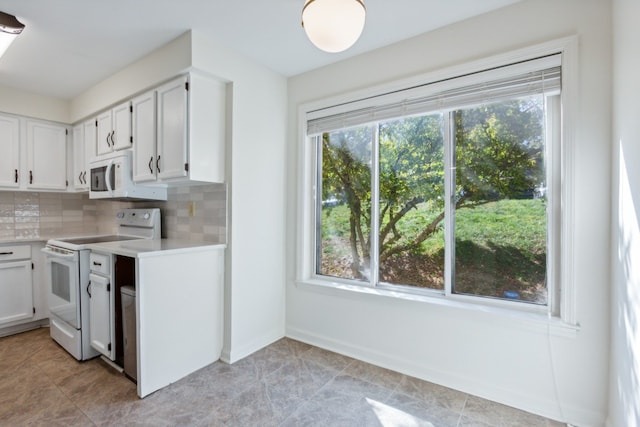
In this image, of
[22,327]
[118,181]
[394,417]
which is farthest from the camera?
[22,327]

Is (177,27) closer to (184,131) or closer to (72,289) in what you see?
(184,131)

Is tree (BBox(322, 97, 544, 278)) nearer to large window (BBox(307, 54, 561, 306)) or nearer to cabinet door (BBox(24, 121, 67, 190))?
large window (BBox(307, 54, 561, 306))

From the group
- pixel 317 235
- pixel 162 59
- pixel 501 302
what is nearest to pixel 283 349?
pixel 317 235

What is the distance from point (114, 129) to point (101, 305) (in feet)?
5.48

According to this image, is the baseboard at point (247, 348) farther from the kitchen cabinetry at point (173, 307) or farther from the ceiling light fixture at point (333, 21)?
the ceiling light fixture at point (333, 21)

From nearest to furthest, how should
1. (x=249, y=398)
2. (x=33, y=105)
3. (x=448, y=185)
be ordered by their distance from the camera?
1. (x=249, y=398)
2. (x=448, y=185)
3. (x=33, y=105)

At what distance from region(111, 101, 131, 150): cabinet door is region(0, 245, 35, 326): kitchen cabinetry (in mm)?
1440

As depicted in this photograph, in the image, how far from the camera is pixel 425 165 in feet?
7.68

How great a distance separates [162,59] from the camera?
2.41 m

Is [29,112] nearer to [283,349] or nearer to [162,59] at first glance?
[162,59]

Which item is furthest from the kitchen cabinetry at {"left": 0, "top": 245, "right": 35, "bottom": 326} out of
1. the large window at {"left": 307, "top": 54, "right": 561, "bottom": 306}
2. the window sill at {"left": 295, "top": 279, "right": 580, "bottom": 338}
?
the large window at {"left": 307, "top": 54, "right": 561, "bottom": 306}

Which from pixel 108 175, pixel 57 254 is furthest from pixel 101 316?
pixel 108 175

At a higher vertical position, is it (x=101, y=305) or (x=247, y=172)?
(x=247, y=172)

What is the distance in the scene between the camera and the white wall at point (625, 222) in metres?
1.31
